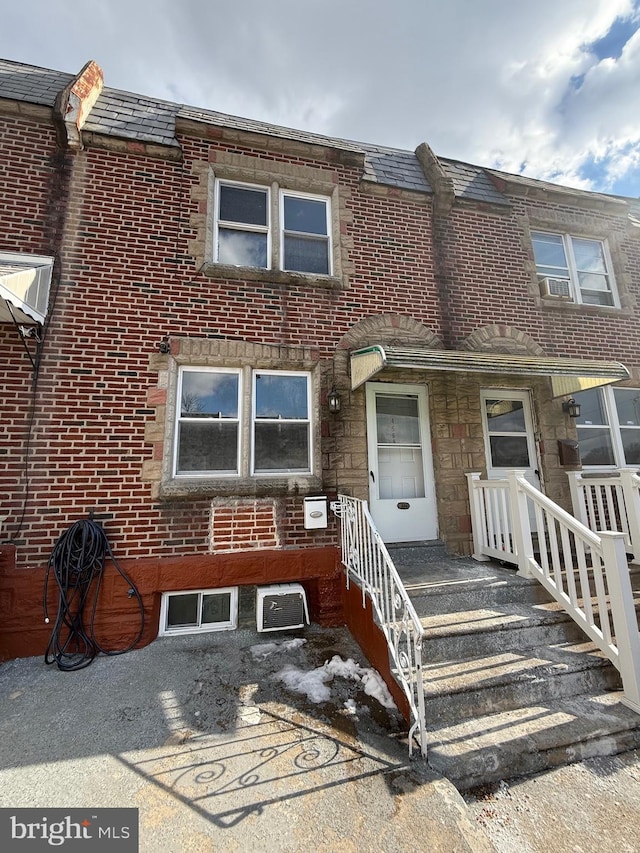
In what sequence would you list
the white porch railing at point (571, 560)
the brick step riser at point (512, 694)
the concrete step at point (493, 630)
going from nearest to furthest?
the brick step riser at point (512, 694)
the white porch railing at point (571, 560)
the concrete step at point (493, 630)

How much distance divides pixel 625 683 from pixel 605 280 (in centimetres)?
702

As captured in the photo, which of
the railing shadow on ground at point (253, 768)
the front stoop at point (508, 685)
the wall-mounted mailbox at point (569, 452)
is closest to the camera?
the railing shadow on ground at point (253, 768)

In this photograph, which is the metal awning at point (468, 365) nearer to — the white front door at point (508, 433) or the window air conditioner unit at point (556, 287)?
the white front door at point (508, 433)

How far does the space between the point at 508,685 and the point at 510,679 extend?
0.15 ft

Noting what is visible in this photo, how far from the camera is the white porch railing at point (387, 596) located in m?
2.60

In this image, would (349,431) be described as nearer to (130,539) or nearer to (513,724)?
(130,539)

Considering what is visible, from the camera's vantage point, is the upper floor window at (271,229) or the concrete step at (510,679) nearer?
the concrete step at (510,679)

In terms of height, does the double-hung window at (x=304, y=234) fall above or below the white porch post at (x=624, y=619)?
above

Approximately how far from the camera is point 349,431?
5.25 metres

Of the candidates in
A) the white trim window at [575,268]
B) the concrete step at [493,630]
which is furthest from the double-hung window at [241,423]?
the white trim window at [575,268]

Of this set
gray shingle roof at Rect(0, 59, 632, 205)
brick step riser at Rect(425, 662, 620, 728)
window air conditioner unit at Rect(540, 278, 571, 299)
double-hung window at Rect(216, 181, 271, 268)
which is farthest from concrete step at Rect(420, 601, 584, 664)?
gray shingle roof at Rect(0, 59, 632, 205)

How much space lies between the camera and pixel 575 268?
7.04 m

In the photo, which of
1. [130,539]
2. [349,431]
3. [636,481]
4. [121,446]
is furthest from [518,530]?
[121,446]

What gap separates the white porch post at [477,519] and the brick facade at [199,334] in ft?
0.42
